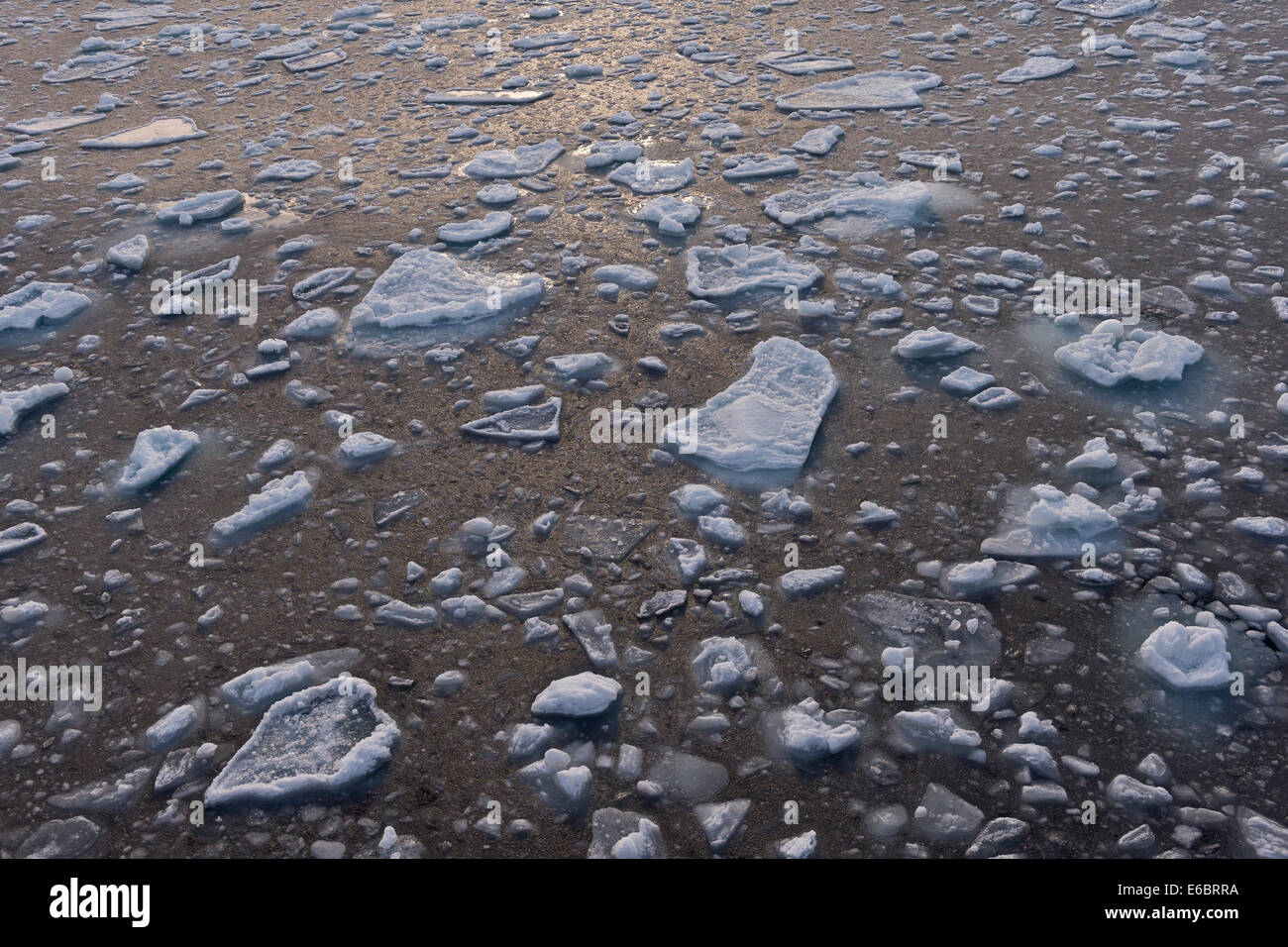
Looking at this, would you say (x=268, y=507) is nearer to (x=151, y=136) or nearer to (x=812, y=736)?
(x=812, y=736)

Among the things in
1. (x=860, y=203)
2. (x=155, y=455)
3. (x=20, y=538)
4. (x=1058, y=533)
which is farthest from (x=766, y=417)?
(x=20, y=538)

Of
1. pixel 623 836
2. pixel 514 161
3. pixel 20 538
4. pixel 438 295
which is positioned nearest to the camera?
pixel 623 836

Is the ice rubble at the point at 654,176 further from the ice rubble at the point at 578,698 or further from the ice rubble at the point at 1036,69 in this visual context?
the ice rubble at the point at 578,698

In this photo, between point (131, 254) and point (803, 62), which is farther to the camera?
point (803, 62)

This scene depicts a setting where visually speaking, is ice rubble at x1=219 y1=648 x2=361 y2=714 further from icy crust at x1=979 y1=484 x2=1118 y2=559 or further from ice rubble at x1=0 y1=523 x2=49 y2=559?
icy crust at x1=979 y1=484 x2=1118 y2=559

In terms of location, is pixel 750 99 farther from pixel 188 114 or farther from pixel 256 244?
pixel 188 114

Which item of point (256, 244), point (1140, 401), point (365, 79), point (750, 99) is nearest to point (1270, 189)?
point (1140, 401)
